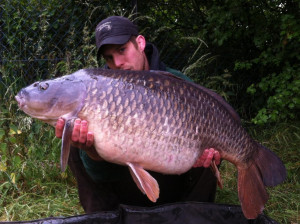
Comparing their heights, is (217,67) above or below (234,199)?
above

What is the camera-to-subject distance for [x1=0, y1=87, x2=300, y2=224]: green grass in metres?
2.08

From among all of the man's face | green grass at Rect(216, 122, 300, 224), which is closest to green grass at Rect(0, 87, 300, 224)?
green grass at Rect(216, 122, 300, 224)

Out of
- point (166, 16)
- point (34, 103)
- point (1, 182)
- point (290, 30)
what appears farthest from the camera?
point (166, 16)

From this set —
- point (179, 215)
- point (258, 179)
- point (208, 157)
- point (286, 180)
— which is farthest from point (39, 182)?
point (286, 180)

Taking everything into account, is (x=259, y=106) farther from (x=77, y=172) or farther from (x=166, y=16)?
(x=77, y=172)

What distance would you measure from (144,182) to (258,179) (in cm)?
50

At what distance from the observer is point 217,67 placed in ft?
11.8

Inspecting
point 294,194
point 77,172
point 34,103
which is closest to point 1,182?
point 77,172

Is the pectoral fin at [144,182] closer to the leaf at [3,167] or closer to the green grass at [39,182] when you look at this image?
the green grass at [39,182]

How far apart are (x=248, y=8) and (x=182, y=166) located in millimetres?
2254

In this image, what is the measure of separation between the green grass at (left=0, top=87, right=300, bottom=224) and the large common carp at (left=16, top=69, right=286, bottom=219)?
86 cm

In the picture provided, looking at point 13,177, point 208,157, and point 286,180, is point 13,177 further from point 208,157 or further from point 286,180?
point 286,180

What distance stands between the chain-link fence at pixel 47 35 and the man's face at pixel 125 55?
0.78 m

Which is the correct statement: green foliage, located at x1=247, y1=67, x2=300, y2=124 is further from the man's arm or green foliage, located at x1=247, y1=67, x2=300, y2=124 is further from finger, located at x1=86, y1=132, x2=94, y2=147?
finger, located at x1=86, y1=132, x2=94, y2=147
